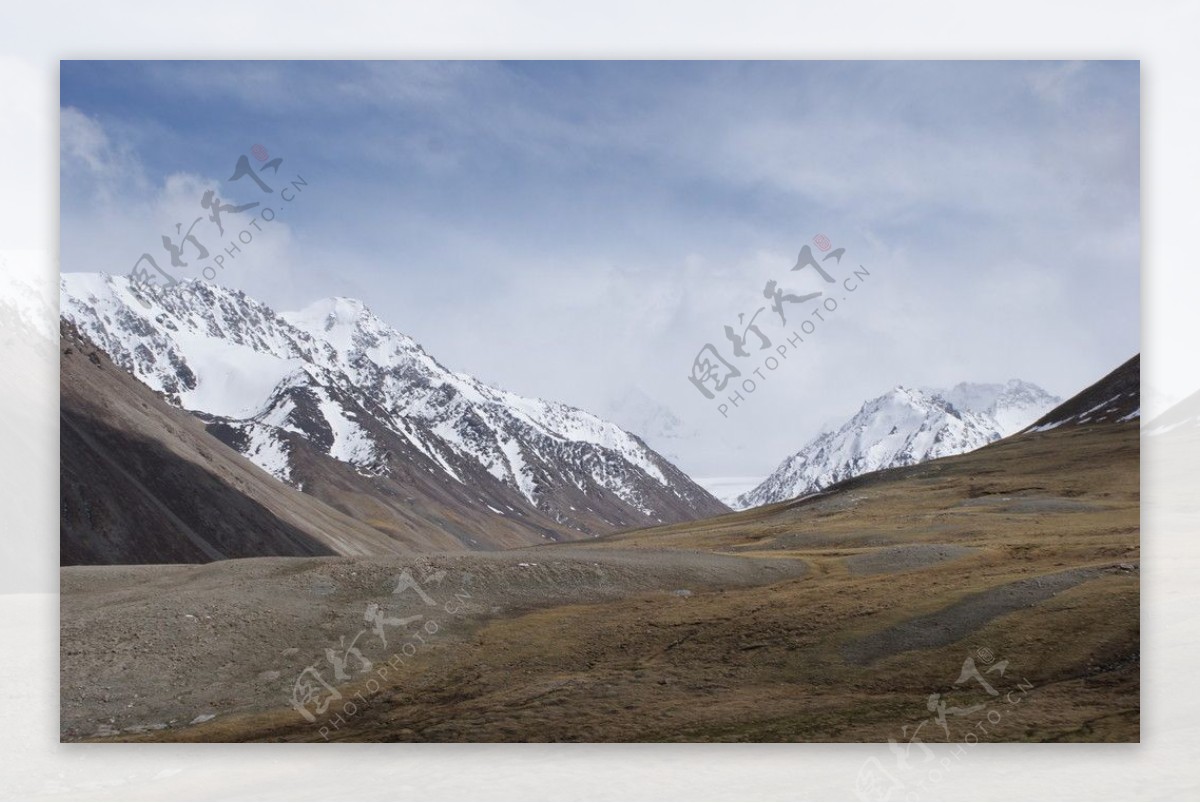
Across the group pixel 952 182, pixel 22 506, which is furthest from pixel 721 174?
pixel 22 506

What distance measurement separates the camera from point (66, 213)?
1115 inches

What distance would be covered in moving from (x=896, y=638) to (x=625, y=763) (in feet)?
30.0
